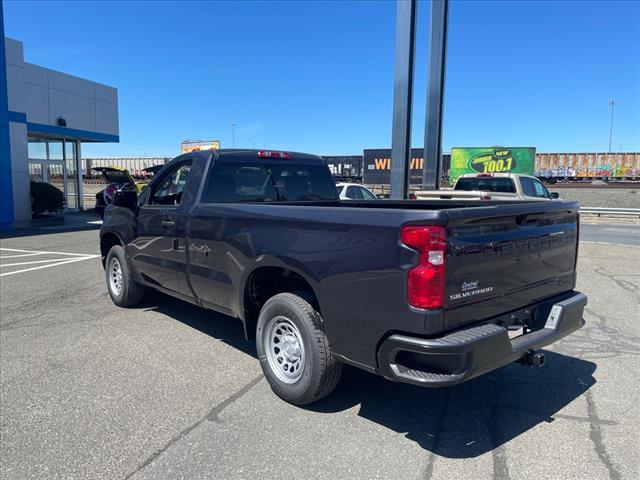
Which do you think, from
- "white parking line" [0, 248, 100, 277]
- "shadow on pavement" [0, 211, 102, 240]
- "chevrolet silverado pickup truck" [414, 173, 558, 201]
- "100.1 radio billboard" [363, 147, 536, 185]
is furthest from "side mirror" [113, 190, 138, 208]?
"100.1 radio billboard" [363, 147, 536, 185]

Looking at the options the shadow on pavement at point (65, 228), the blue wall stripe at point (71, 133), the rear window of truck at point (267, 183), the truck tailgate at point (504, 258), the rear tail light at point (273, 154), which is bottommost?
the shadow on pavement at point (65, 228)

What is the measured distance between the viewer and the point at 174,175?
5461 millimetres

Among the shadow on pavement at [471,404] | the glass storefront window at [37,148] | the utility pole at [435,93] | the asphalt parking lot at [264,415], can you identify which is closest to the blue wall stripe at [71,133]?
the glass storefront window at [37,148]

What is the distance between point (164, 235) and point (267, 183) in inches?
47.7

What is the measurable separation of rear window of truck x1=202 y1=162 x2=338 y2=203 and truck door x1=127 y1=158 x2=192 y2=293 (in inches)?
17.9

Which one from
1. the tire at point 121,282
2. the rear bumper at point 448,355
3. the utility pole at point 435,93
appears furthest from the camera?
the utility pole at point 435,93

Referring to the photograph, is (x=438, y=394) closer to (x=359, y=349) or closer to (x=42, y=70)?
(x=359, y=349)

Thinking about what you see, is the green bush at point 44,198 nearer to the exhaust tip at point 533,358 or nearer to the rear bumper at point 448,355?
the rear bumper at point 448,355

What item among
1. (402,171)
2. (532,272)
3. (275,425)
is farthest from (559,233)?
(402,171)

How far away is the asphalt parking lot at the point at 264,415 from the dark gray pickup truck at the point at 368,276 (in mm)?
452

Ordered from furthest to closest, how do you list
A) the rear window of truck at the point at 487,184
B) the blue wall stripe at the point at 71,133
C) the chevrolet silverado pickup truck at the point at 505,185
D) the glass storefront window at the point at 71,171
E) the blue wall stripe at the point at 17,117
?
1. the glass storefront window at the point at 71,171
2. the blue wall stripe at the point at 71,133
3. the blue wall stripe at the point at 17,117
4. the rear window of truck at the point at 487,184
5. the chevrolet silverado pickup truck at the point at 505,185

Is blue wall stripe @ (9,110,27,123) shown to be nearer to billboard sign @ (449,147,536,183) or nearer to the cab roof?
the cab roof

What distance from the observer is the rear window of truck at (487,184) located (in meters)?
13.8

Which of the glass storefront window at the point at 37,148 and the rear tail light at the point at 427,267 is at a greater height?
the glass storefront window at the point at 37,148
